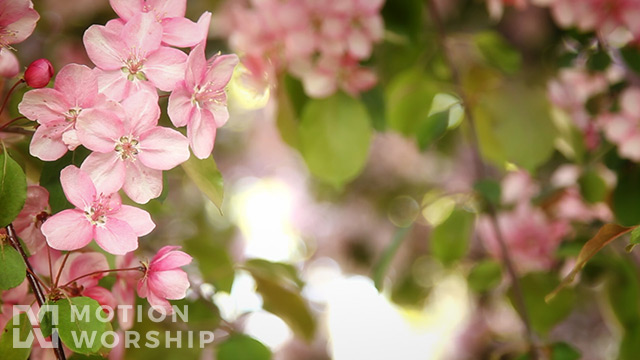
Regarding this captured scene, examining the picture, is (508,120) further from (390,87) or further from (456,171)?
(456,171)

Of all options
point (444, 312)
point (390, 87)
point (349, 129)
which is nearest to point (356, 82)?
point (349, 129)

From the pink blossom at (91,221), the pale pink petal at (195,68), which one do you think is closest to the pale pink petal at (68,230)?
the pink blossom at (91,221)

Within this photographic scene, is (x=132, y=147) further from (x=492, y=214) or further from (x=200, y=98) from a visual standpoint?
(x=492, y=214)

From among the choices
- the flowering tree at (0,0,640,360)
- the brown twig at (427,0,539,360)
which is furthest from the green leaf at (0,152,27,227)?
the brown twig at (427,0,539,360)

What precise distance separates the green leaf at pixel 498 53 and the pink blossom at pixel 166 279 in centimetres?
48

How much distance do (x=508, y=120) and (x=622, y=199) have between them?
0.15m

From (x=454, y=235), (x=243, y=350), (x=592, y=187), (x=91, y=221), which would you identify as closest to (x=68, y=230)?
(x=91, y=221)

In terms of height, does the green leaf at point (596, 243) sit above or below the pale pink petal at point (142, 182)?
below

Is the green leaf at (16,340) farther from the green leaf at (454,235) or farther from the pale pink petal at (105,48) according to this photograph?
the green leaf at (454,235)

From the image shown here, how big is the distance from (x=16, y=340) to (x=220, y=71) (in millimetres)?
220

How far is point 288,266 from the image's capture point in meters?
0.68

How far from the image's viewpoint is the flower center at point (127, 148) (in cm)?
37

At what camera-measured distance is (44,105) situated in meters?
0.37

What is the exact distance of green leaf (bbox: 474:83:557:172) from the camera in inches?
26.6
